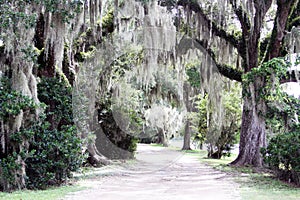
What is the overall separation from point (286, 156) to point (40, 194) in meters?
5.62

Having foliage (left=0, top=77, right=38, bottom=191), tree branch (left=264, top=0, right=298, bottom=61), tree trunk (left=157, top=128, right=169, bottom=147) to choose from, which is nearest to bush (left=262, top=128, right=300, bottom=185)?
tree branch (left=264, top=0, right=298, bottom=61)

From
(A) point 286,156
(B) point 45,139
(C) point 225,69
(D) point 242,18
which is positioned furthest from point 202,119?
(B) point 45,139

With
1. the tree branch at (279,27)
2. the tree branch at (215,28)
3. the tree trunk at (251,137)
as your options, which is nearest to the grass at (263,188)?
the tree trunk at (251,137)

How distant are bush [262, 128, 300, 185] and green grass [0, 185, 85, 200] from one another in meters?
4.80

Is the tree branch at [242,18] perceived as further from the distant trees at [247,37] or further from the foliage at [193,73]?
the foliage at [193,73]

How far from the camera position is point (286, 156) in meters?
8.52

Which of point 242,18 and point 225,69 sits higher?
point 242,18

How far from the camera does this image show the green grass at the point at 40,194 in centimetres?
644

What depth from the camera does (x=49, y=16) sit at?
8.52 m

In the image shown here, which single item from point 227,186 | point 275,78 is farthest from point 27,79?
point 275,78

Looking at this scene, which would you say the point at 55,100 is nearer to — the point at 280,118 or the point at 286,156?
the point at 286,156

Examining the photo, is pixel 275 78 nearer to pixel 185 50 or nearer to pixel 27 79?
pixel 185 50

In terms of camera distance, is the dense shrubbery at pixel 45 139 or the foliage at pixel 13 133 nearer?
the foliage at pixel 13 133

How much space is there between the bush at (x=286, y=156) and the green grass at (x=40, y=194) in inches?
189
